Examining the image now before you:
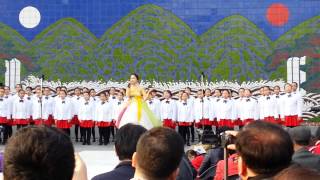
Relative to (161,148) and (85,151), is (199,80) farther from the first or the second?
(161,148)

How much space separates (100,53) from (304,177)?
1425 cm

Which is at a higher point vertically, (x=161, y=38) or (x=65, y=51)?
(x=161, y=38)

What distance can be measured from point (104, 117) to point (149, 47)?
2755mm

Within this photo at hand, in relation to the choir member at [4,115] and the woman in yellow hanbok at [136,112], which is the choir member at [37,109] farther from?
the woman in yellow hanbok at [136,112]

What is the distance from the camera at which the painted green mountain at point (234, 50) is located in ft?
50.6

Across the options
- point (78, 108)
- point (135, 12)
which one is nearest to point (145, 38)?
point (135, 12)

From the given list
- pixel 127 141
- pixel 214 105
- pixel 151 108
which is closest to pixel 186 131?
pixel 214 105

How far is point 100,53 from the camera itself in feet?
52.5

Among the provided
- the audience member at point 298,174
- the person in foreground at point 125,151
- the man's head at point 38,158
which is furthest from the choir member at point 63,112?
the man's head at point 38,158

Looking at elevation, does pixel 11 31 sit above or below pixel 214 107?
above

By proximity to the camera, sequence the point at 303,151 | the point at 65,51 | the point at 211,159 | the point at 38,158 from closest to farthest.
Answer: the point at 38,158, the point at 303,151, the point at 211,159, the point at 65,51

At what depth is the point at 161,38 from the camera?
15.8 m

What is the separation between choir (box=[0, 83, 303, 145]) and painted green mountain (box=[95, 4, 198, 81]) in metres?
1.36

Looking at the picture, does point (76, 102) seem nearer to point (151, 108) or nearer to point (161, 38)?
point (151, 108)
